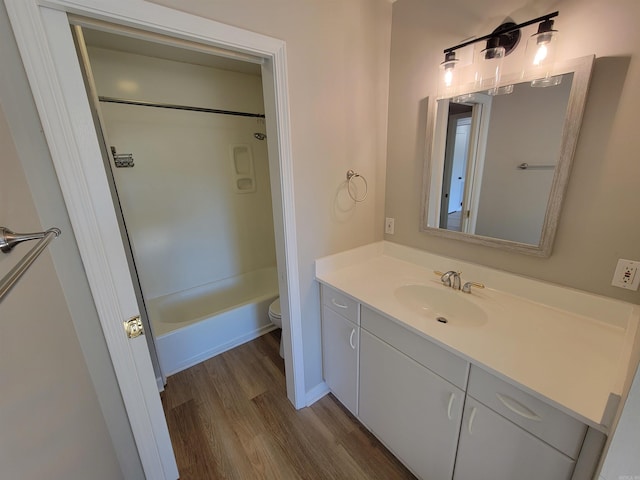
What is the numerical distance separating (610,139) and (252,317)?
2517 millimetres

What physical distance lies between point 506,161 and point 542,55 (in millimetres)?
426

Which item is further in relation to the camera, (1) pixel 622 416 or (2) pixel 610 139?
(2) pixel 610 139

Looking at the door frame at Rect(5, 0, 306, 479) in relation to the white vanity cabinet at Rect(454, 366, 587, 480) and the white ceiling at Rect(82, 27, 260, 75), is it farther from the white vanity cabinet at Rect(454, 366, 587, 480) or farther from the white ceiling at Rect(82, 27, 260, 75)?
the white vanity cabinet at Rect(454, 366, 587, 480)

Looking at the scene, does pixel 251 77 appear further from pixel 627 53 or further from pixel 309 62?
pixel 627 53

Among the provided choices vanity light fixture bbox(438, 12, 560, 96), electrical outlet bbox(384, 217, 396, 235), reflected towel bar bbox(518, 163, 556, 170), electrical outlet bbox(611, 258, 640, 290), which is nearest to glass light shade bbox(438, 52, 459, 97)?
vanity light fixture bbox(438, 12, 560, 96)

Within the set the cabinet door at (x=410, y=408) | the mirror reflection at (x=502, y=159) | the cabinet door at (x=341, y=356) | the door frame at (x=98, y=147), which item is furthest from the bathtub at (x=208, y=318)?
the mirror reflection at (x=502, y=159)

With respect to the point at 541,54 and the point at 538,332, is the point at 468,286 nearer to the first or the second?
the point at 538,332

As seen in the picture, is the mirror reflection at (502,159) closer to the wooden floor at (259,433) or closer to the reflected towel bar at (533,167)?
the reflected towel bar at (533,167)

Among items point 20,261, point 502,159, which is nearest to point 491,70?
point 502,159

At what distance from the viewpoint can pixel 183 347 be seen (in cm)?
211

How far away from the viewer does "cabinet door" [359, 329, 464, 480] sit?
108 centimetres

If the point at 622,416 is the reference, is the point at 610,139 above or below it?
above

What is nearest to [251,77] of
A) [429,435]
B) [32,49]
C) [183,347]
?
[32,49]

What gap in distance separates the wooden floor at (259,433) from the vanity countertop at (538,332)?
2.97 feet
